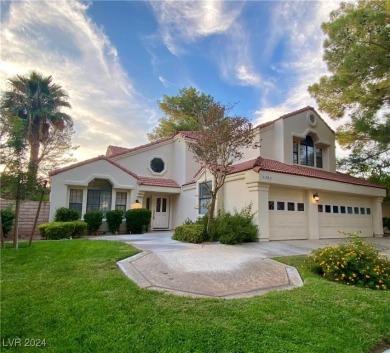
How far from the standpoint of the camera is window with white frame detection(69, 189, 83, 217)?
14.6 metres

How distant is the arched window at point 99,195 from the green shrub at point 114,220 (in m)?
0.81

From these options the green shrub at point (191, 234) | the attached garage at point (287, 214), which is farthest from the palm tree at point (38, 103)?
the attached garage at point (287, 214)

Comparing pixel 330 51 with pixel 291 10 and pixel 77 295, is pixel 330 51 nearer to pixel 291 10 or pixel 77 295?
pixel 291 10

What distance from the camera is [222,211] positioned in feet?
44.4

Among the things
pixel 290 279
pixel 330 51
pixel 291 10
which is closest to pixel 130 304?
pixel 290 279

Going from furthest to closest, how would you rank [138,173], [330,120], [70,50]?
[330,120]
[138,173]
[70,50]

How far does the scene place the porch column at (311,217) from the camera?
13.7m

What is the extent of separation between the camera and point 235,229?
434 inches

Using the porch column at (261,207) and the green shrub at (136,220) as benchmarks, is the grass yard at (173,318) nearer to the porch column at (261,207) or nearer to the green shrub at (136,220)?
the porch column at (261,207)

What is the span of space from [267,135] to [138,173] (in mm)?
8835

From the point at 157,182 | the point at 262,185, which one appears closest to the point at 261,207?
the point at 262,185

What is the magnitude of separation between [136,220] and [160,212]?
11.1ft

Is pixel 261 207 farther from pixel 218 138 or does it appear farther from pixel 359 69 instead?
pixel 359 69

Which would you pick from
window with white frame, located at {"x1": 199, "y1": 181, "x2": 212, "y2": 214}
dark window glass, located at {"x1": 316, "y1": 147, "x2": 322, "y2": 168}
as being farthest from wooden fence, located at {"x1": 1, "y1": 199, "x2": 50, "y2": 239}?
dark window glass, located at {"x1": 316, "y1": 147, "x2": 322, "y2": 168}
